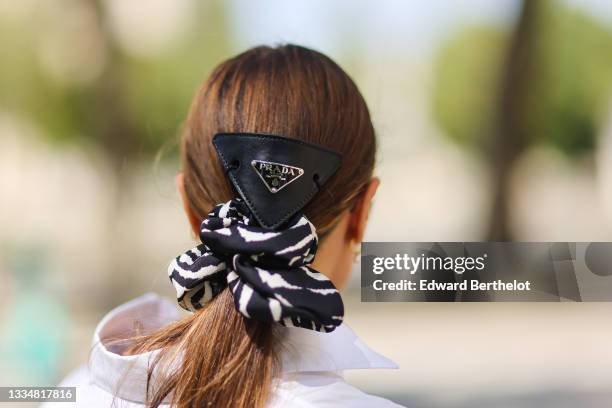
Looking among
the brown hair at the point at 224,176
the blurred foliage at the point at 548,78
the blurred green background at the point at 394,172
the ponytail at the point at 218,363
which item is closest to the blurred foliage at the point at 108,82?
the blurred green background at the point at 394,172

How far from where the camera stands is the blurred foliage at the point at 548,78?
712 centimetres

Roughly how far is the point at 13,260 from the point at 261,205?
673cm

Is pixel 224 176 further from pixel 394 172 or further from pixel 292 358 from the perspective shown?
pixel 394 172

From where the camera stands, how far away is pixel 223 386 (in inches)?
43.6

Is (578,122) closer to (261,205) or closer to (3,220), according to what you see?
(3,220)

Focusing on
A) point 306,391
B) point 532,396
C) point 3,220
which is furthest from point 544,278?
point 3,220

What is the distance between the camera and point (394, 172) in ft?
25.2

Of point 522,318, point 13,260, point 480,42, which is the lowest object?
point 522,318

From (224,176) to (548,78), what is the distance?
670 cm

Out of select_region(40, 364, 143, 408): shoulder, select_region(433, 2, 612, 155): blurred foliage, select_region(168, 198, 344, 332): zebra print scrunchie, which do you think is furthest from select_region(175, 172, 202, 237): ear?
select_region(433, 2, 612, 155): blurred foliage

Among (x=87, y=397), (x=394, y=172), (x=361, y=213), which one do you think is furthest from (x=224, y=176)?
(x=394, y=172)

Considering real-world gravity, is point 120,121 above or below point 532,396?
above
